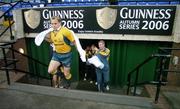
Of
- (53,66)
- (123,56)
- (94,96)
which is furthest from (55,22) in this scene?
(123,56)

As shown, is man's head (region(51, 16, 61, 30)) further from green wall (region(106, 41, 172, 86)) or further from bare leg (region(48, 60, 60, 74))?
green wall (region(106, 41, 172, 86))

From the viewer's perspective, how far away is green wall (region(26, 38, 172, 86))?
21.3 feet

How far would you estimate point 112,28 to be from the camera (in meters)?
6.13

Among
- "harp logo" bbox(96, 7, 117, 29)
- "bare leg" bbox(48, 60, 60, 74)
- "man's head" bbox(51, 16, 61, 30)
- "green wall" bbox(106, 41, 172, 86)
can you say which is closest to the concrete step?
"bare leg" bbox(48, 60, 60, 74)

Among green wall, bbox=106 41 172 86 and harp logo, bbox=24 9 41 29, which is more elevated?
harp logo, bbox=24 9 41 29

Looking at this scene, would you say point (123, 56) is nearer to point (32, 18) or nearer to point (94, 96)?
point (94, 96)

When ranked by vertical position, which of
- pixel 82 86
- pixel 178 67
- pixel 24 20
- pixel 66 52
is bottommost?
pixel 82 86

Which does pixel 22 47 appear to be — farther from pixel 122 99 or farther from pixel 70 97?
pixel 122 99

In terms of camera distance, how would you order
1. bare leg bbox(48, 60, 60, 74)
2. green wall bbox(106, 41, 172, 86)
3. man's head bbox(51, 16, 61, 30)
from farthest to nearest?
green wall bbox(106, 41, 172, 86)
bare leg bbox(48, 60, 60, 74)
man's head bbox(51, 16, 61, 30)

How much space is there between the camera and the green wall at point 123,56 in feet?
21.3

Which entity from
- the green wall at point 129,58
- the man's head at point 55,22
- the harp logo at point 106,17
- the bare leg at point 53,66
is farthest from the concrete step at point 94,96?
the green wall at point 129,58

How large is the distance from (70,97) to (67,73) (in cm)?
127

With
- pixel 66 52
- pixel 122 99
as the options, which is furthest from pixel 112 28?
pixel 122 99

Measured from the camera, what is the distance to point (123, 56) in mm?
6816
